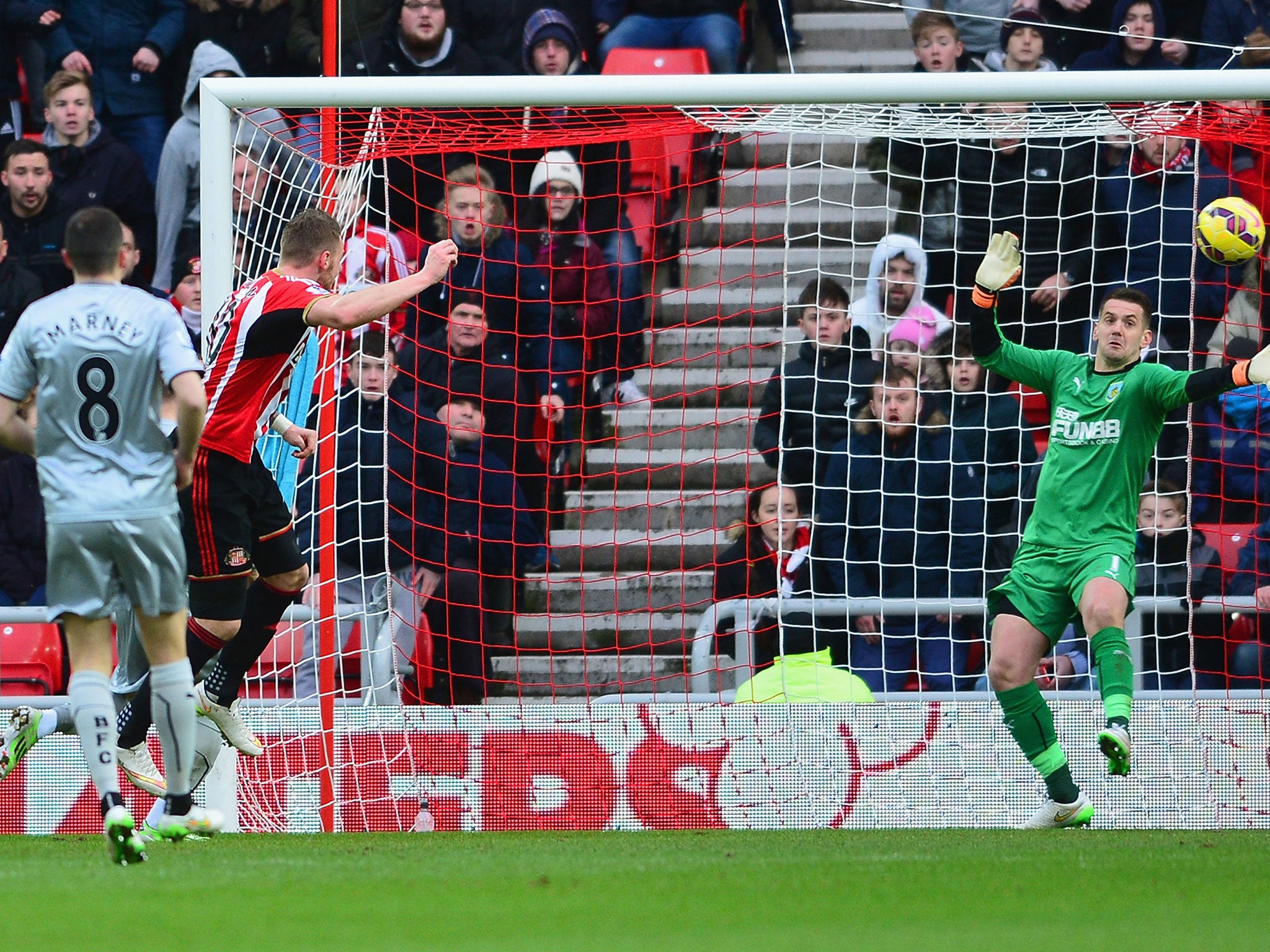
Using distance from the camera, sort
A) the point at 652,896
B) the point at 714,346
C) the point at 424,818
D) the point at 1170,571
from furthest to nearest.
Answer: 1. the point at 714,346
2. the point at 1170,571
3. the point at 424,818
4. the point at 652,896

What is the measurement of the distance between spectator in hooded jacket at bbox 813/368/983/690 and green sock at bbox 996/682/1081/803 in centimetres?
200

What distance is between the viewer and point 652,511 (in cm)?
1003

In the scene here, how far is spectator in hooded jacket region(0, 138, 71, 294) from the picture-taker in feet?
34.9

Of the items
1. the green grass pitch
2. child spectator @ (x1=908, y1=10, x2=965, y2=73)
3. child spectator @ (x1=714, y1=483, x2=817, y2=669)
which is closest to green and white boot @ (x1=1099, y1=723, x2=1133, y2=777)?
the green grass pitch

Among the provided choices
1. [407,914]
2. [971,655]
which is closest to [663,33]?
[971,655]

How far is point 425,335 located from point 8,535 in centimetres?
265

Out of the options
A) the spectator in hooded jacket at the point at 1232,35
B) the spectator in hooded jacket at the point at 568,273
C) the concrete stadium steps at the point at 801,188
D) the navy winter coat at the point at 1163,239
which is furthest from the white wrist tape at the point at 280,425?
the spectator in hooded jacket at the point at 1232,35

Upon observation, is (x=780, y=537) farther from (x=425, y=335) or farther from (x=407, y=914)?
(x=407, y=914)

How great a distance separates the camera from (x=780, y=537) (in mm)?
8367

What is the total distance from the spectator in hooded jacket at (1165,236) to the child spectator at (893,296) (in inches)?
41.2

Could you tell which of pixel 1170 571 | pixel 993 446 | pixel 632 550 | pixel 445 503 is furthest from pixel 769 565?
pixel 1170 571

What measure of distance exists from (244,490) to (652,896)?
2.70 metres

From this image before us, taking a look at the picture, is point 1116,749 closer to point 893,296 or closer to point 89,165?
point 893,296

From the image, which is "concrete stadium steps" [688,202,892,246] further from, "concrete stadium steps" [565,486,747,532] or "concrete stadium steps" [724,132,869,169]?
"concrete stadium steps" [565,486,747,532]
